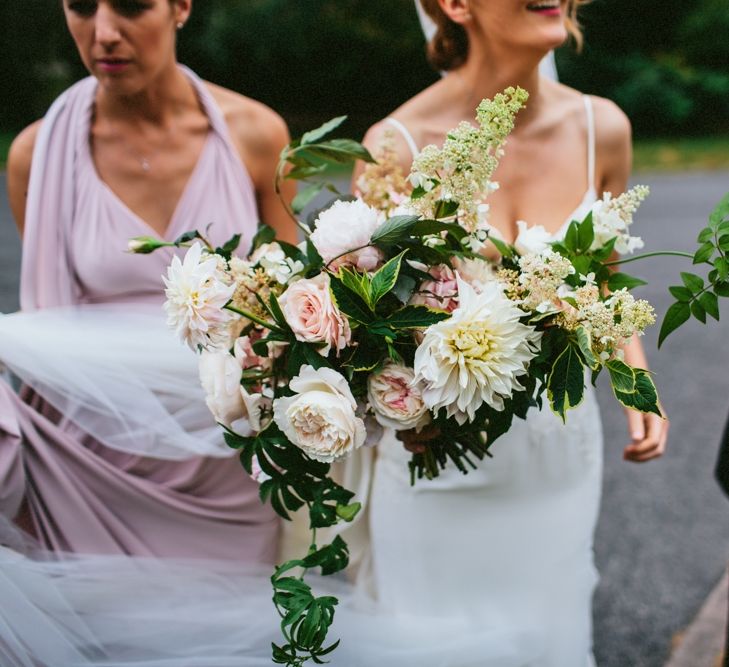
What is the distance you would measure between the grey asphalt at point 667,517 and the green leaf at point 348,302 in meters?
2.20

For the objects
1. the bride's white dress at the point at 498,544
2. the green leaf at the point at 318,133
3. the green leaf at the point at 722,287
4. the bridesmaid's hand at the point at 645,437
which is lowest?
the bride's white dress at the point at 498,544

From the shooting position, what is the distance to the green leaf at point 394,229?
1437 mm

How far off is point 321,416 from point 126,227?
1.04 m

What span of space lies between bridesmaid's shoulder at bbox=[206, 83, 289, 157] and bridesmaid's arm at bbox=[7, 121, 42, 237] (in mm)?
506

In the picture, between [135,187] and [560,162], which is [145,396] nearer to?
[135,187]

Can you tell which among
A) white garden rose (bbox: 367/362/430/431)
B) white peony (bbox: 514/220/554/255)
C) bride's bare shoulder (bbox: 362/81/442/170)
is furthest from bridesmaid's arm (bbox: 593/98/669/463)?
white garden rose (bbox: 367/362/430/431)

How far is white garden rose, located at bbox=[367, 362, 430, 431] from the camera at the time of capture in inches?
56.1

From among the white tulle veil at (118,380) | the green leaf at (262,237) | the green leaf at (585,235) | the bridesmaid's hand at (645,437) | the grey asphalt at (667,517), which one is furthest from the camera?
the grey asphalt at (667,517)

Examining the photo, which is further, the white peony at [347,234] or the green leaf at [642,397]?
the white peony at [347,234]

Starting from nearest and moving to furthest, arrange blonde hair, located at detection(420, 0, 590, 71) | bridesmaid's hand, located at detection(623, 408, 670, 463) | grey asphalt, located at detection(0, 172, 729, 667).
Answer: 1. bridesmaid's hand, located at detection(623, 408, 670, 463)
2. blonde hair, located at detection(420, 0, 590, 71)
3. grey asphalt, located at detection(0, 172, 729, 667)

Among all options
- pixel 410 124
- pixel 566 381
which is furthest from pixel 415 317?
pixel 410 124

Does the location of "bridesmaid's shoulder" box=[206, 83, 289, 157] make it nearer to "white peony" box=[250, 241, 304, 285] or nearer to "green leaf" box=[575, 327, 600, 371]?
"white peony" box=[250, 241, 304, 285]

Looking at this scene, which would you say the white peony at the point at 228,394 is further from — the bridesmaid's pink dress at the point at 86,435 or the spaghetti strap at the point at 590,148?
the spaghetti strap at the point at 590,148

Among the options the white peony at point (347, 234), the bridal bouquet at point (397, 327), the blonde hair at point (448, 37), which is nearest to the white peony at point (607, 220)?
the bridal bouquet at point (397, 327)
